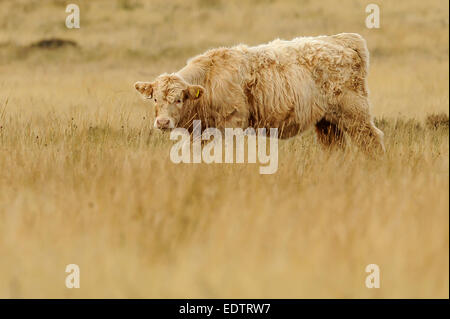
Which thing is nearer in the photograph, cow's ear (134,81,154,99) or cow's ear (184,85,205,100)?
cow's ear (184,85,205,100)

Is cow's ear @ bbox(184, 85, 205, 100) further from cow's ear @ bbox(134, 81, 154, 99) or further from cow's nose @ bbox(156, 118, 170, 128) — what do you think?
cow's nose @ bbox(156, 118, 170, 128)

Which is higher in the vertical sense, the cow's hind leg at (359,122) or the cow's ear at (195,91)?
the cow's ear at (195,91)

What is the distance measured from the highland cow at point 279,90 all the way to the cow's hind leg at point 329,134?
0.01 metres

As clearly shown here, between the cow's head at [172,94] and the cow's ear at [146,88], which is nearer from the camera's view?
the cow's head at [172,94]

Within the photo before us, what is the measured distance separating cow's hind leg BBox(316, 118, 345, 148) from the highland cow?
1 centimetres

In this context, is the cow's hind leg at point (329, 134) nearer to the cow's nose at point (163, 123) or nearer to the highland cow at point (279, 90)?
the highland cow at point (279, 90)

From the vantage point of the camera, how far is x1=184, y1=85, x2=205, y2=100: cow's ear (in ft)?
24.1

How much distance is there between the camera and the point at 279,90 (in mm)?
7934

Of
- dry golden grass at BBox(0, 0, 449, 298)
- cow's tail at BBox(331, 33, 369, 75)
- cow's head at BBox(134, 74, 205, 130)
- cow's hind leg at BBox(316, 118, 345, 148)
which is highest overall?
cow's tail at BBox(331, 33, 369, 75)

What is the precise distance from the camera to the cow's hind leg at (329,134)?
27.7 ft

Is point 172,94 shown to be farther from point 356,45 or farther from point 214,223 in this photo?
point 214,223

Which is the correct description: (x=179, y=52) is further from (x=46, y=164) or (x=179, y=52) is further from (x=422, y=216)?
(x=422, y=216)

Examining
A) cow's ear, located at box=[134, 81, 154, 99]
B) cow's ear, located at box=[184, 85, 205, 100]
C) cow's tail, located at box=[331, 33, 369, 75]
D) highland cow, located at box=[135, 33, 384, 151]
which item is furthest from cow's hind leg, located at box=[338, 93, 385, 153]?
cow's ear, located at box=[134, 81, 154, 99]

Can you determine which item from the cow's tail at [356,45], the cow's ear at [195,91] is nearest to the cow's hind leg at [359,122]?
the cow's tail at [356,45]
